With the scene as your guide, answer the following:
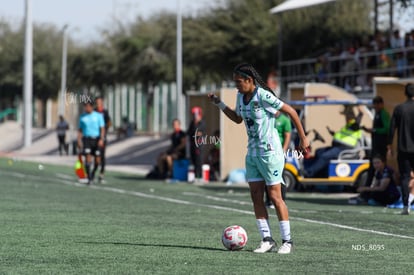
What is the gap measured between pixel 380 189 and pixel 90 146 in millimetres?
8774

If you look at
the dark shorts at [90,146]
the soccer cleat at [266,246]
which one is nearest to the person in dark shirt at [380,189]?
the dark shorts at [90,146]

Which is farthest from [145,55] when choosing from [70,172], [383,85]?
[383,85]

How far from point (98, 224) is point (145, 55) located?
56.8 m

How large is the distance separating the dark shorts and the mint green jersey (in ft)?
51.5

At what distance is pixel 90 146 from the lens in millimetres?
→ 28016

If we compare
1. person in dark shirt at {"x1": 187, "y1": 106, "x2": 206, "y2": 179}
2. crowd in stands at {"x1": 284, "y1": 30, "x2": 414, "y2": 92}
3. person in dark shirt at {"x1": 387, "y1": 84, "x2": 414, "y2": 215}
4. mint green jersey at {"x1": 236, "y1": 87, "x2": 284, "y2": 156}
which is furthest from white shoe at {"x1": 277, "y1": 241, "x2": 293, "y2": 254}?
crowd in stands at {"x1": 284, "y1": 30, "x2": 414, "y2": 92}

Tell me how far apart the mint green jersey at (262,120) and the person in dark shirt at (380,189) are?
9.18 metres

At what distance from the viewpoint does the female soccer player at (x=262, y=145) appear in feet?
40.7

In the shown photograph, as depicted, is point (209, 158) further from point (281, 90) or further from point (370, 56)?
point (281, 90)

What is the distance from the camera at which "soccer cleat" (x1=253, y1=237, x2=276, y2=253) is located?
1232cm

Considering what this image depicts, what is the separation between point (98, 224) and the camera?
16.0 m

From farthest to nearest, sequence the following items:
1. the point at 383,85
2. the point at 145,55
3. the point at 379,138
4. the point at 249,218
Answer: the point at 145,55 → the point at 383,85 → the point at 379,138 → the point at 249,218

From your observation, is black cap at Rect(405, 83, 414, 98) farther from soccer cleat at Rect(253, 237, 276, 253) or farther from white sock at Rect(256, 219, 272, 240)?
soccer cleat at Rect(253, 237, 276, 253)

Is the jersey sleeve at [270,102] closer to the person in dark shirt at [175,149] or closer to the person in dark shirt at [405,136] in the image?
the person in dark shirt at [405,136]
